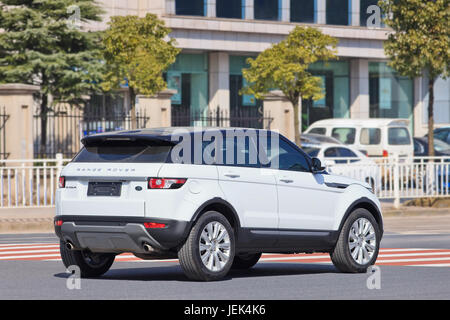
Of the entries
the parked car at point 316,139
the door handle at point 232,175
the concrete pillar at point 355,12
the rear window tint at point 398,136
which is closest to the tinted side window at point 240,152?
the door handle at point 232,175

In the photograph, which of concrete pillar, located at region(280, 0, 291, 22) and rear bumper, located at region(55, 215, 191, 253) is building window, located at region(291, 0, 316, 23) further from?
rear bumper, located at region(55, 215, 191, 253)

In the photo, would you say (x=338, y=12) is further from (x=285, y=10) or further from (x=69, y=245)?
(x=69, y=245)

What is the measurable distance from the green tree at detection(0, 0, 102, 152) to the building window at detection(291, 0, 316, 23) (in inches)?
702

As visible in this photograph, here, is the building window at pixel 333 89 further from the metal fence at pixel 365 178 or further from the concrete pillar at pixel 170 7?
the metal fence at pixel 365 178

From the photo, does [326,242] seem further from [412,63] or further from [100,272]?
[412,63]

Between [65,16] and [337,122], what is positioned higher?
[65,16]

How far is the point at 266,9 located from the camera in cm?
4853

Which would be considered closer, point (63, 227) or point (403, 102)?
point (63, 227)

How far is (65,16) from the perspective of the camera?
32.8 meters

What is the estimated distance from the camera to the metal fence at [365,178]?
2286 cm

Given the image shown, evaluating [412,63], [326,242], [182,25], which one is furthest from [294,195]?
[182,25]

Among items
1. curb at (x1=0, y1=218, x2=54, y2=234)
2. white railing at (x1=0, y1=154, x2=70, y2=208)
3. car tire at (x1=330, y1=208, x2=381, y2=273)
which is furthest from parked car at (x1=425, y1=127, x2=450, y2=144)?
car tire at (x1=330, y1=208, x2=381, y2=273)

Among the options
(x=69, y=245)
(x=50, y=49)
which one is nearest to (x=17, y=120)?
(x=50, y=49)

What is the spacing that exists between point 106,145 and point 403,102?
4683cm
